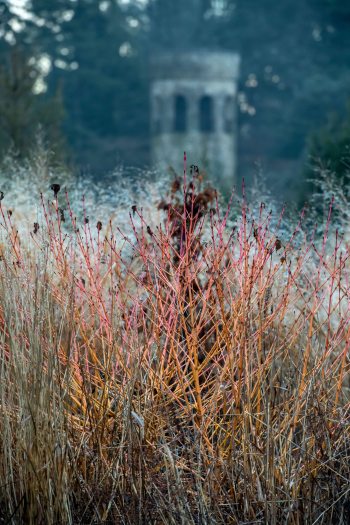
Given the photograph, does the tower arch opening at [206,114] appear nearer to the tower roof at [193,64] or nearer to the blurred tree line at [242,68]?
the tower roof at [193,64]

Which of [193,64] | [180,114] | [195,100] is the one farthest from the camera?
[180,114]

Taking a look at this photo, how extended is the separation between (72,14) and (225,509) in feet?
83.9

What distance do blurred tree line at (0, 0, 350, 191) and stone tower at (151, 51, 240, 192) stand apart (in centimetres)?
98

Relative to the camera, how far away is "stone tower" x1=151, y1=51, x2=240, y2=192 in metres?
24.7

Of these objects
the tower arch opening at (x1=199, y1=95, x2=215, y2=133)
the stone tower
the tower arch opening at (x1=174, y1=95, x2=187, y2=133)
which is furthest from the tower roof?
the tower arch opening at (x1=174, y1=95, x2=187, y2=133)

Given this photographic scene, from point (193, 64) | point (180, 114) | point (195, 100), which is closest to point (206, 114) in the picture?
point (180, 114)

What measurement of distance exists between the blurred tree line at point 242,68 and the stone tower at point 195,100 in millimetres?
984

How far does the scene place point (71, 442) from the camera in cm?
274

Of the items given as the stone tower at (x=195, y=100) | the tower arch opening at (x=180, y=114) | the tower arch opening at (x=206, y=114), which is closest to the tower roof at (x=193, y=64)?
the stone tower at (x=195, y=100)

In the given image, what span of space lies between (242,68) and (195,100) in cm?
298

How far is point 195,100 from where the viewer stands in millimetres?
25516

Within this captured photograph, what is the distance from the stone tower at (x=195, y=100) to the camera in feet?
81.1

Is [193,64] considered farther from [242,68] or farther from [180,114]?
[242,68]

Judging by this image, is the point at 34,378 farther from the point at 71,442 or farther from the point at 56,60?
the point at 56,60
